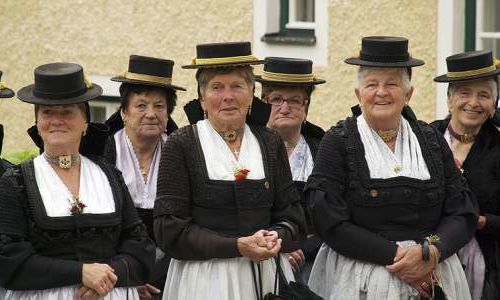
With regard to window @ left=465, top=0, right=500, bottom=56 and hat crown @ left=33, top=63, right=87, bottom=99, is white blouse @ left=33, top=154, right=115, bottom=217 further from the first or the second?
window @ left=465, top=0, right=500, bottom=56

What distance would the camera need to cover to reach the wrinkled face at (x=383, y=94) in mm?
9030

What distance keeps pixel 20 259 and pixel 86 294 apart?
0.39 metres

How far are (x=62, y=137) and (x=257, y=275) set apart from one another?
1.25 metres

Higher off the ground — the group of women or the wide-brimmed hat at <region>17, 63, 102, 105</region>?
→ the wide-brimmed hat at <region>17, 63, 102, 105</region>

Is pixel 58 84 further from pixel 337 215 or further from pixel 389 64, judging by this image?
pixel 389 64

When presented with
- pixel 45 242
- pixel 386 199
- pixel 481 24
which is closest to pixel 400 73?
pixel 386 199

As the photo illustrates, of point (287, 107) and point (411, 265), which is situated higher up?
point (287, 107)

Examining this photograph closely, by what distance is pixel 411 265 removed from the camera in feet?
29.1

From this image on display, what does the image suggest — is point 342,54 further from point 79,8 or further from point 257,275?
point 257,275

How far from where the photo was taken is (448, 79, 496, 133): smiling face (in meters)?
9.99

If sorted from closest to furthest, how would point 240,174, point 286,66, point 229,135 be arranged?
point 240,174 < point 229,135 < point 286,66

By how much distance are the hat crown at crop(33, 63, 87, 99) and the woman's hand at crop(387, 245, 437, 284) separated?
1.89m

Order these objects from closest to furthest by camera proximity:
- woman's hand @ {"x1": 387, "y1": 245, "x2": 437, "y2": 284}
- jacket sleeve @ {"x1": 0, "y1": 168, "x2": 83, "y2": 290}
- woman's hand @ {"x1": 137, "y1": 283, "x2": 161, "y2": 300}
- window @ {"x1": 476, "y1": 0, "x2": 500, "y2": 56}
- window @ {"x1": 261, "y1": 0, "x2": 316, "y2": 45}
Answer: jacket sleeve @ {"x1": 0, "y1": 168, "x2": 83, "y2": 290}, woman's hand @ {"x1": 387, "y1": 245, "x2": 437, "y2": 284}, woman's hand @ {"x1": 137, "y1": 283, "x2": 161, "y2": 300}, window @ {"x1": 476, "y1": 0, "x2": 500, "y2": 56}, window @ {"x1": 261, "y1": 0, "x2": 316, "y2": 45}

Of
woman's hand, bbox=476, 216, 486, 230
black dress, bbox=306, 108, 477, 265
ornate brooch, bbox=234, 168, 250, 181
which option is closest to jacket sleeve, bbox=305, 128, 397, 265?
black dress, bbox=306, 108, 477, 265
